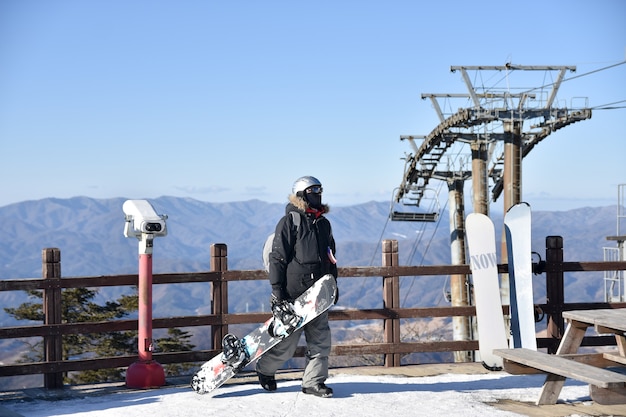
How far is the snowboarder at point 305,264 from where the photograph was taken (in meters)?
7.06

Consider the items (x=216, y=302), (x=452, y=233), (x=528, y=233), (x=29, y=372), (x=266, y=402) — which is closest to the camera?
(x=266, y=402)

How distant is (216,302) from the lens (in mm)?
8664

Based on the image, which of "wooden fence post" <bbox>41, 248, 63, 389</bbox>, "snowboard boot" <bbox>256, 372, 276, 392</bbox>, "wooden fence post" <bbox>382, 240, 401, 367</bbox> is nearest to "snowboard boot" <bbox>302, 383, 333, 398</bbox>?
"snowboard boot" <bbox>256, 372, 276, 392</bbox>

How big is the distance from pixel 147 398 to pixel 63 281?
1.49 m

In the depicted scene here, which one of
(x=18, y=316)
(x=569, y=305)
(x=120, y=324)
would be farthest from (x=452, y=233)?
(x=120, y=324)

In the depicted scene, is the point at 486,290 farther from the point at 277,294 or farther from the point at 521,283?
the point at 277,294

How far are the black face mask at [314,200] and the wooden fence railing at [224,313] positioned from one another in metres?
1.54

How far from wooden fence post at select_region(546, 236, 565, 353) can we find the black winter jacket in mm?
3299

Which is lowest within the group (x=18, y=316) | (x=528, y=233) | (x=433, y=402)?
(x=18, y=316)

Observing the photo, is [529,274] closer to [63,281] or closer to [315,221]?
[315,221]

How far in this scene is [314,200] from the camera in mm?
7199

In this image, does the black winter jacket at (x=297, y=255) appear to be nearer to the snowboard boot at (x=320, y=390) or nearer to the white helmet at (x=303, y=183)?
the white helmet at (x=303, y=183)

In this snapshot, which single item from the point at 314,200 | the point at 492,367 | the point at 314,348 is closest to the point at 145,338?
the point at 314,348

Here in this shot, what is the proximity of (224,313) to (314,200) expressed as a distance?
6.66 ft
